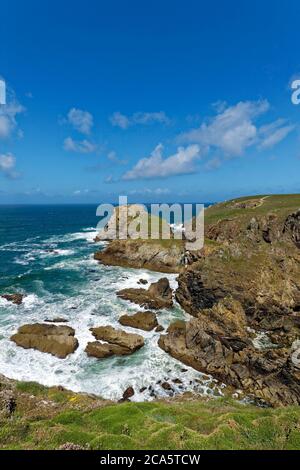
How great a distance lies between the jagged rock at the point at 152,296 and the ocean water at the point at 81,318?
1468mm

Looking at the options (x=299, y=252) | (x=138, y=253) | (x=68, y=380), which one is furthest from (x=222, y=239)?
(x=68, y=380)

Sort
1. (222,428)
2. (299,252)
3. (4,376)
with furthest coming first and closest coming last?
1. (299,252)
2. (4,376)
3. (222,428)

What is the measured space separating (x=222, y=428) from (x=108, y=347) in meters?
24.1

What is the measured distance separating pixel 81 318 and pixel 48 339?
314 inches

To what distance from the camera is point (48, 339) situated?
1551 inches

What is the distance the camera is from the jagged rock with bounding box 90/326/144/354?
39.0 m

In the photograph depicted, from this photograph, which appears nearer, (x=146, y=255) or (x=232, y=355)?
(x=232, y=355)

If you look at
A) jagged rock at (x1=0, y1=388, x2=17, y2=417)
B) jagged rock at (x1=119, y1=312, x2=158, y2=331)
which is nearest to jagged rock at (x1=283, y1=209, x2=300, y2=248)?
jagged rock at (x1=119, y1=312, x2=158, y2=331)

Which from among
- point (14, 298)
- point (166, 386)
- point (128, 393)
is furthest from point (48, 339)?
point (14, 298)

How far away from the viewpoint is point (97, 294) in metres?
57.3

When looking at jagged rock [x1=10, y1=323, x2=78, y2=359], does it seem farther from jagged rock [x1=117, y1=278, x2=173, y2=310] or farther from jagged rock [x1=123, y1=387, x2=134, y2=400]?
jagged rock [x1=117, y1=278, x2=173, y2=310]

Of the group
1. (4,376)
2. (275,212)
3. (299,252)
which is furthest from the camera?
(275,212)

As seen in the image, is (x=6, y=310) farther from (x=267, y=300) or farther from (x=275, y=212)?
(x=275, y=212)

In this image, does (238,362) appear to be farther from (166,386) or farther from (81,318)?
(81,318)
